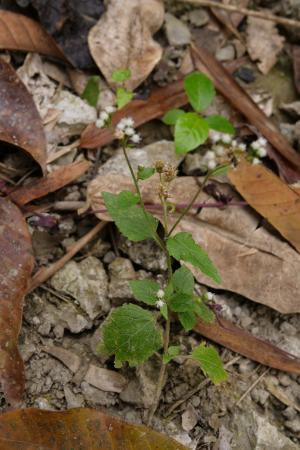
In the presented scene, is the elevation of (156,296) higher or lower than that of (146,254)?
higher


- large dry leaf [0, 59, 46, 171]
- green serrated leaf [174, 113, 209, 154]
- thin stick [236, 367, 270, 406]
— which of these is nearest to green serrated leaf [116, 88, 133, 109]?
green serrated leaf [174, 113, 209, 154]

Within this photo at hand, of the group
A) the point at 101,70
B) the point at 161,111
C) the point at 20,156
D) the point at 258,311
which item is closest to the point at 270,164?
the point at 161,111

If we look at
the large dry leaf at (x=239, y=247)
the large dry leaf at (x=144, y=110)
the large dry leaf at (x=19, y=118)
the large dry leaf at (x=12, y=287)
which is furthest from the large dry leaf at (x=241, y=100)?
the large dry leaf at (x=12, y=287)

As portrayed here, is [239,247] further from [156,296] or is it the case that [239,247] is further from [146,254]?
[156,296]

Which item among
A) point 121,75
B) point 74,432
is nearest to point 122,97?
point 121,75

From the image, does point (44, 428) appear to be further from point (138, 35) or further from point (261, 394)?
point (138, 35)

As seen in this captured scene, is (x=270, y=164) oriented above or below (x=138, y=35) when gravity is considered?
below
